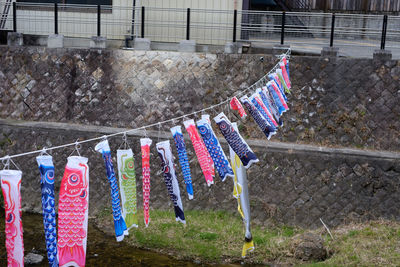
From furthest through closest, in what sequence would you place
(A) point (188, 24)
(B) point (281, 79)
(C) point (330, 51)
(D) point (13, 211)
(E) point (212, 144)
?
1. (A) point (188, 24)
2. (C) point (330, 51)
3. (B) point (281, 79)
4. (E) point (212, 144)
5. (D) point (13, 211)

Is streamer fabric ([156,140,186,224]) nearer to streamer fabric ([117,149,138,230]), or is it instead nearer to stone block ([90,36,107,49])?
streamer fabric ([117,149,138,230])

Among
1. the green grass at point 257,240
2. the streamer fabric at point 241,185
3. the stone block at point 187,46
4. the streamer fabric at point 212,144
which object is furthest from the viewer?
the stone block at point 187,46

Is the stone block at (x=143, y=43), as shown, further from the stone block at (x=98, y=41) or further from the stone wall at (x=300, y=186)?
the stone wall at (x=300, y=186)

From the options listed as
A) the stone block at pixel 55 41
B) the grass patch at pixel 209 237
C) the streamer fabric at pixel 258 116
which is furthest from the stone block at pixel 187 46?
the streamer fabric at pixel 258 116

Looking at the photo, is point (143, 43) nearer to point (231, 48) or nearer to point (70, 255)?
point (231, 48)

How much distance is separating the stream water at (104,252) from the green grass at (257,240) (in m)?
0.30

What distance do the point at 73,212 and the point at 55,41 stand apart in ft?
38.0

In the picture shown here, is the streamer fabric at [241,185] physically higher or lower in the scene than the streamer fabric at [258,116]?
lower

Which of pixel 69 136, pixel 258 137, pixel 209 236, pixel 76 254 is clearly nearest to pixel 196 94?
pixel 258 137

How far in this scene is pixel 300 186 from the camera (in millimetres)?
13523

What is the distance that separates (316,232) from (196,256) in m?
3.22

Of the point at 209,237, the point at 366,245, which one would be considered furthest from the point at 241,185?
the point at 366,245

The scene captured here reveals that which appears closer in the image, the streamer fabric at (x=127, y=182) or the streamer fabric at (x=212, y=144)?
the streamer fabric at (x=127, y=182)

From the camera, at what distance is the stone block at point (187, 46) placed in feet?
55.1
